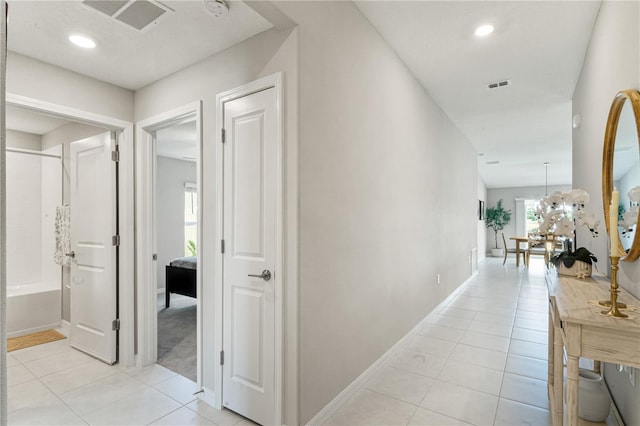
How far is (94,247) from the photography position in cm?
308

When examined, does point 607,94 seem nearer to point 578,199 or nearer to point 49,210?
point 578,199

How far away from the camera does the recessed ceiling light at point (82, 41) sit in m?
2.19

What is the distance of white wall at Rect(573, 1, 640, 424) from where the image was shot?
5.33 feet

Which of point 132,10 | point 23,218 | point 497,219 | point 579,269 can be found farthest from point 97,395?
point 497,219

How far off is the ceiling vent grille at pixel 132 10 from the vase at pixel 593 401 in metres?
3.34

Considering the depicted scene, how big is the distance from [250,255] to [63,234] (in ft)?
9.65

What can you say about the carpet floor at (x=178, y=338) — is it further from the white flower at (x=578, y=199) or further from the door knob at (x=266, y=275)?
the white flower at (x=578, y=199)

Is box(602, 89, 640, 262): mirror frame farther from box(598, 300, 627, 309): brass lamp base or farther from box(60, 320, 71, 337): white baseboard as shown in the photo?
box(60, 320, 71, 337): white baseboard

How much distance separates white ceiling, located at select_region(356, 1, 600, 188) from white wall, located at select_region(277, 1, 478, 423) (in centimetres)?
22

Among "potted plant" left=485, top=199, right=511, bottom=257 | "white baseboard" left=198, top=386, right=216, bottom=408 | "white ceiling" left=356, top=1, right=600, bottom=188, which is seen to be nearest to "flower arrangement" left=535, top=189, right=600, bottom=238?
"white ceiling" left=356, top=1, right=600, bottom=188

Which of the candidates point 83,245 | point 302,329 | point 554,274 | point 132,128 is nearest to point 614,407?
point 554,274

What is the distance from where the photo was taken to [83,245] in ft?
10.4

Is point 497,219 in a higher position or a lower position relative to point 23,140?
lower

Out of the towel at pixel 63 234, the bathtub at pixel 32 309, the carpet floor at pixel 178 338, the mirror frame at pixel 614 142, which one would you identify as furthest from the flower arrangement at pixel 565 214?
the bathtub at pixel 32 309
